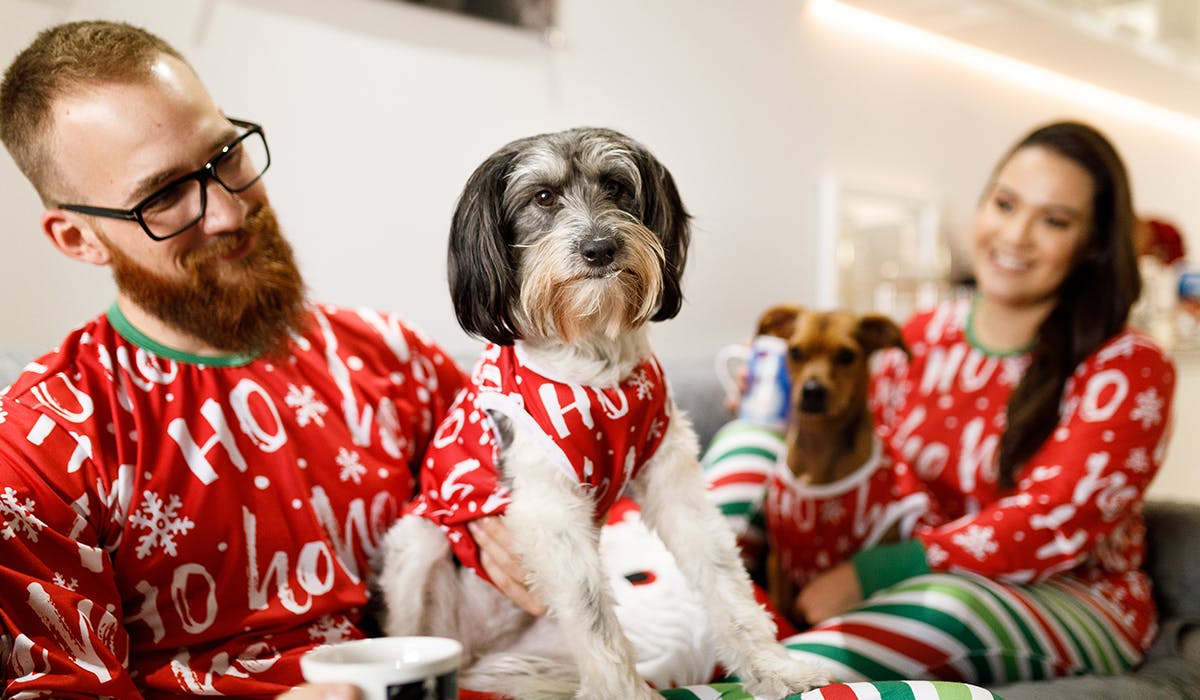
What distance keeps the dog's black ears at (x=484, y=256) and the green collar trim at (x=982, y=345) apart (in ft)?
5.09

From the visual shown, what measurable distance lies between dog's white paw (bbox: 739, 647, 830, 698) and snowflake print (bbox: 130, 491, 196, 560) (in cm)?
81

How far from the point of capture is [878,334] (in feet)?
6.89

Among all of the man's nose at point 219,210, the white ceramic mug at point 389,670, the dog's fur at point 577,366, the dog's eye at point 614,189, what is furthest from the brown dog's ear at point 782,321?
the white ceramic mug at point 389,670

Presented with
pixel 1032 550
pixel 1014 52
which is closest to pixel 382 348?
A: pixel 1032 550

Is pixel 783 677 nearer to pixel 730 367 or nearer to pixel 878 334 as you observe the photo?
pixel 878 334

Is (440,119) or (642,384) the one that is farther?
(440,119)

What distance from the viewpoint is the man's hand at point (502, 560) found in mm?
1174

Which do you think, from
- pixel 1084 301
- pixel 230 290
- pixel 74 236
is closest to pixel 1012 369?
pixel 1084 301

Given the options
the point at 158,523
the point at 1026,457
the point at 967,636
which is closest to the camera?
the point at 158,523

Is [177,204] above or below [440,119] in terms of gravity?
below

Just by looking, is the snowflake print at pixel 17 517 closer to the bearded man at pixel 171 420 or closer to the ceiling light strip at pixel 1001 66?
the bearded man at pixel 171 420

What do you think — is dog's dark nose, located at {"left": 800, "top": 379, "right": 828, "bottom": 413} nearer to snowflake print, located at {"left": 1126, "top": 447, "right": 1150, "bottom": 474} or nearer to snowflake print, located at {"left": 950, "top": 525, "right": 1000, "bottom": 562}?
snowflake print, located at {"left": 950, "top": 525, "right": 1000, "bottom": 562}

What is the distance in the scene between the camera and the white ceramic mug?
2.25 ft

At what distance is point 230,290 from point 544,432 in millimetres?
586
